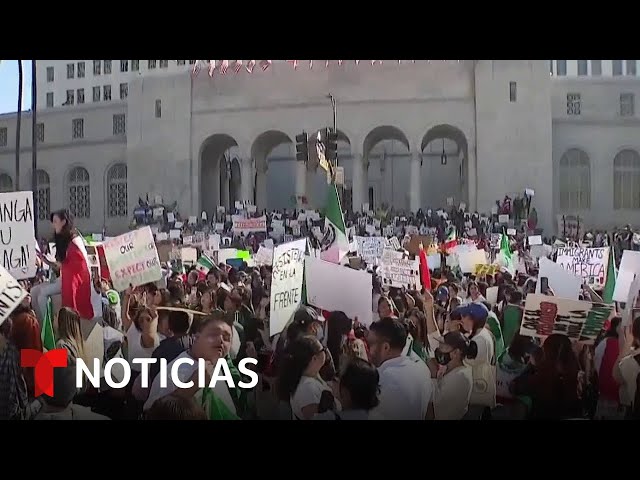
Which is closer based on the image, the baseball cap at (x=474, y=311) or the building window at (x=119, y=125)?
the baseball cap at (x=474, y=311)

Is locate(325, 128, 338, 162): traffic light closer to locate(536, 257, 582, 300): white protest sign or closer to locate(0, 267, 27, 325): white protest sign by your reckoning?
locate(536, 257, 582, 300): white protest sign

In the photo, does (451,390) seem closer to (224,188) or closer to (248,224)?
(248,224)

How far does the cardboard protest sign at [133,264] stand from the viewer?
255 inches

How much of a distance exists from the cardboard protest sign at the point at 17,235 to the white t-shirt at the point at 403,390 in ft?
9.22

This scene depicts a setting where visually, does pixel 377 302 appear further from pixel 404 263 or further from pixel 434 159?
pixel 434 159

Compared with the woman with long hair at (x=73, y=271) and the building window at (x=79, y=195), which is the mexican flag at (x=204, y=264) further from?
the building window at (x=79, y=195)

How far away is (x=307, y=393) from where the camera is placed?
6281 mm

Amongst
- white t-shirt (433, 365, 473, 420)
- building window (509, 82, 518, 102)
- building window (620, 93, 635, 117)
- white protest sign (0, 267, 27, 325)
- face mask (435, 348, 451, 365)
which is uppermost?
building window (509, 82, 518, 102)

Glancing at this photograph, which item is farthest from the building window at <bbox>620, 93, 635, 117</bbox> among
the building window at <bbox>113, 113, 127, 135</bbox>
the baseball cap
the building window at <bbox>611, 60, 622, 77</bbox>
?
the building window at <bbox>113, 113, 127, 135</bbox>

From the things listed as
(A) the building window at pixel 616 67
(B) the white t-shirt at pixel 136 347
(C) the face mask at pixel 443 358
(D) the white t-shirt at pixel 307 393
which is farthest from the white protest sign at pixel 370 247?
(A) the building window at pixel 616 67

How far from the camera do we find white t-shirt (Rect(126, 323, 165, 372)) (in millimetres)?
6301

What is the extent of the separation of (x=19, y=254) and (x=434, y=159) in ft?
11.1

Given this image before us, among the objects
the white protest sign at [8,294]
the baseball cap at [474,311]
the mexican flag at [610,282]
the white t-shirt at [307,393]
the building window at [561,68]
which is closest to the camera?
the white protest sign at [8,294]

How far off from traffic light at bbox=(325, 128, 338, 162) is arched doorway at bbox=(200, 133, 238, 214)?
2.59 ft
